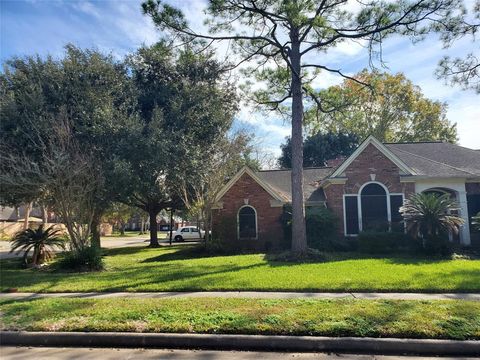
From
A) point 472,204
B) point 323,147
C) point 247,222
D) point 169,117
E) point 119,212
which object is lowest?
point 247,222

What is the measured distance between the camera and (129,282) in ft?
34.2

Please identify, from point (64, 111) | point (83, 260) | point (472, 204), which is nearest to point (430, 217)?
point (472, 204)

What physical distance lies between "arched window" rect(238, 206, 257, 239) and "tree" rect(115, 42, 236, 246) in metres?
3.64

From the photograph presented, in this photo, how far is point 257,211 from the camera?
21.2 metres

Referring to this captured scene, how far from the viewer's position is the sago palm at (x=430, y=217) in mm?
14609

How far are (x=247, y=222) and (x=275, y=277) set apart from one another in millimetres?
10777

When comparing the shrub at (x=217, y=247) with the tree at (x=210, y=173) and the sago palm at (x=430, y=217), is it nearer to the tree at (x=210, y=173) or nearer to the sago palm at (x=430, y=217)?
the tree at (x=210, y=173)

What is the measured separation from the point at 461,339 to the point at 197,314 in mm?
4033

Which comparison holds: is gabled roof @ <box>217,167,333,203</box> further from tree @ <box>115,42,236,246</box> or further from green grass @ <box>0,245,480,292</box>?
green grass @ <box>0,245,480,292</box>

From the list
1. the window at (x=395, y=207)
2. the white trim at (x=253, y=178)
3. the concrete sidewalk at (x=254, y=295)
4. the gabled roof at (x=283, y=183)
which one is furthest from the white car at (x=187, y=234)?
the concrete sidewalk at (x=254, y=295)

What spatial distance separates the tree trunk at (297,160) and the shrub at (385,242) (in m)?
3.48

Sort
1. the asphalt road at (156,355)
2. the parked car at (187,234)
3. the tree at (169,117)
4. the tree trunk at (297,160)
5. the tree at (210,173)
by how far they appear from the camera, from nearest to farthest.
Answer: the asphalt road at (156,355)
the tree trunk at (297,160)
the tree at (169,117)
the tree at (210,173)
the parked car at (187,234)

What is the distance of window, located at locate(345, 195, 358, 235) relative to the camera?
64.1 feet

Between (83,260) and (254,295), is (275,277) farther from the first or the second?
(83,260)
